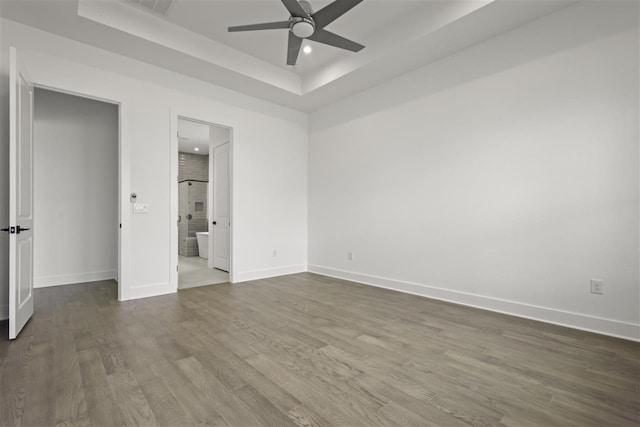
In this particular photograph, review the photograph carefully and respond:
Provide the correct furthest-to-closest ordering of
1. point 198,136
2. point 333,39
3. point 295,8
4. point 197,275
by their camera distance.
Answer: point 198,136, point 197,275, point 333,39, point 295,8

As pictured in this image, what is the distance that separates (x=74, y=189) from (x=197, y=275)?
88.9 inches

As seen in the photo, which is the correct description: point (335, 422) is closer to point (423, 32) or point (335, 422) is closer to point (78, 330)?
point (78, 330)

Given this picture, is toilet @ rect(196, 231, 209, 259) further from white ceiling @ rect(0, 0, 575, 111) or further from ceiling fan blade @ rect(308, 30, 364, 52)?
ceiling fan blade @ rect(308, 30, 364, 52)

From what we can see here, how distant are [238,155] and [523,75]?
3775 millimetres

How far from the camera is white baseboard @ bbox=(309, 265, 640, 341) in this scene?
259cm

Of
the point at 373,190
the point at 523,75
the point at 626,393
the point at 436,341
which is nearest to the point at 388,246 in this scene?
the point at 373,190

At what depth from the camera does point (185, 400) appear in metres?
1.69

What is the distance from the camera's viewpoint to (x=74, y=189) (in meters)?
4.71

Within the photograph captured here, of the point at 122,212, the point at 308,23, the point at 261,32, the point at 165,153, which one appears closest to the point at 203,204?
A: the point at 165,153

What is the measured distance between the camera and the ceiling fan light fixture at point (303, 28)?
2.69 m

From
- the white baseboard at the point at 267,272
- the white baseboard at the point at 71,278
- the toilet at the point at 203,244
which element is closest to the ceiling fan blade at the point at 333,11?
the white baseboard at the point at 267,272

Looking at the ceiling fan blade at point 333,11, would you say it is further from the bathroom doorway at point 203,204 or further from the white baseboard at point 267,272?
the white baseboard at point 267,272

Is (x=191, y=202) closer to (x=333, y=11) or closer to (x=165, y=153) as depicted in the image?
(x=165, y=153)

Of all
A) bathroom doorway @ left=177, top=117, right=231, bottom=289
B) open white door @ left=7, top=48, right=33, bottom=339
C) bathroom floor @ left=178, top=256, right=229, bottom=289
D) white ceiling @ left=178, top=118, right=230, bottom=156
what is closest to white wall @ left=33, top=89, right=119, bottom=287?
bathroom floor @ left=178, top=256, right=229, bottom=289
